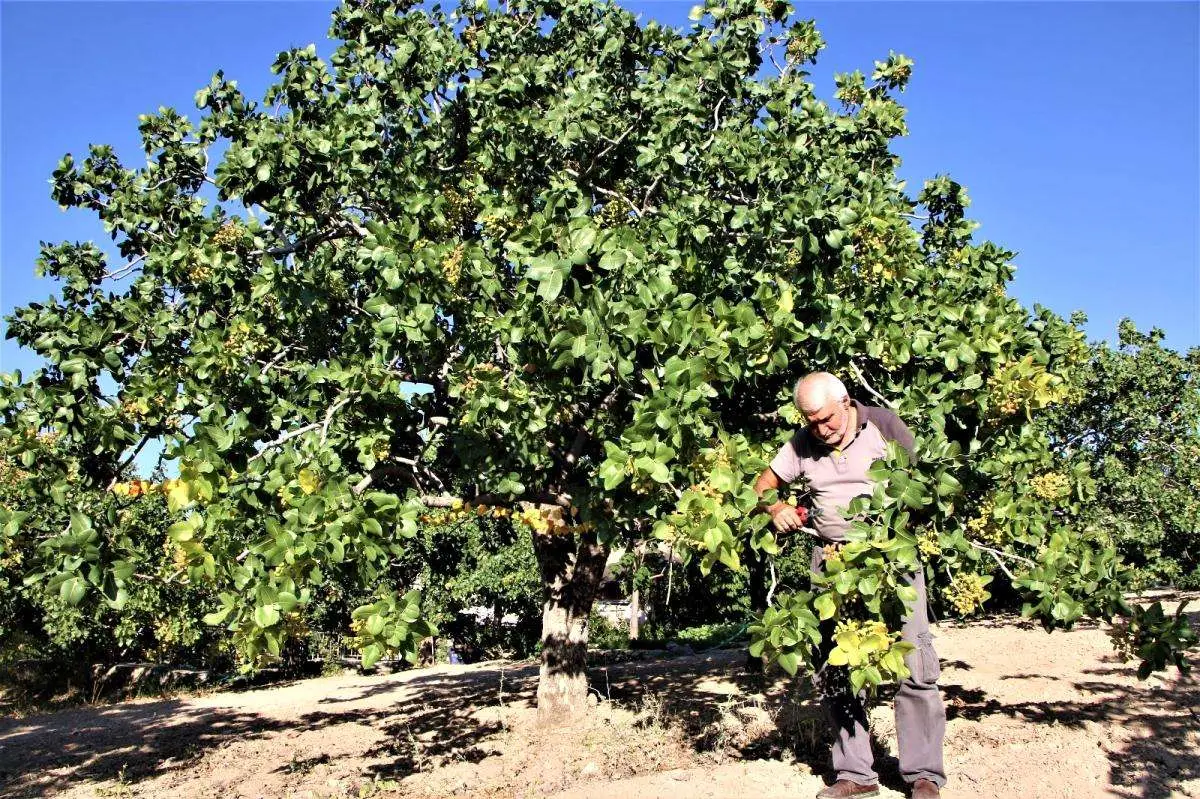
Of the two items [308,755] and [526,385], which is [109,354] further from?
[308,755]

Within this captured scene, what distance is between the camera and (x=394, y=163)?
5.68m

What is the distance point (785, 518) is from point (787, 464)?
0.41m

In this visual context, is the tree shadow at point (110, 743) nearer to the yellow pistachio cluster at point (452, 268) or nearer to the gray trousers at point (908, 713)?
the yellow pistachio cluster at point (452, 268)

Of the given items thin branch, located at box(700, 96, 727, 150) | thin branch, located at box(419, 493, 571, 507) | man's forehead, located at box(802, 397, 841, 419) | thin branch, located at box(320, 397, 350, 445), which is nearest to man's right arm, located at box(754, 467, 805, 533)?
man's forehead, located at box(802, 397, 841, 419)

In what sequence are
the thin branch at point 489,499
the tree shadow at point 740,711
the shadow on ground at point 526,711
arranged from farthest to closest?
the thin branch at point 489,499, the shadow on ground at point 526,711, the tree shadow at point 740,711

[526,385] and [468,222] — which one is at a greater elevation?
[468,222]

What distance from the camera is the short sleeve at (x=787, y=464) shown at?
3.56 meters

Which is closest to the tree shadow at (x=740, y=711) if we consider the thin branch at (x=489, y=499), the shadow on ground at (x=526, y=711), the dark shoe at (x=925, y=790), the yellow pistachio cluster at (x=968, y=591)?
the shadow on ground at (x=526, y=711)

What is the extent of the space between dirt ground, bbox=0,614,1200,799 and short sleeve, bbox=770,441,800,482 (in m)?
1.37

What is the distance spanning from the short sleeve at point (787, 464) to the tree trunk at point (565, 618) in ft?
10.5

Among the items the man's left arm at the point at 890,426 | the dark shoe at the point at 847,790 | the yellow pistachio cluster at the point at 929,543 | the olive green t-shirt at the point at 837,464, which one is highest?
the man's left arm at the point at 890,426

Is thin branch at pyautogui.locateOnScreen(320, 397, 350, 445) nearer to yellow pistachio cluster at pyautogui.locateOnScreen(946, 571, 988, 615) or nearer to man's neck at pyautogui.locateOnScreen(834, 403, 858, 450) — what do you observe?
man's neck at pyautogui.locateOnScreen(834, 403, 858, 450)

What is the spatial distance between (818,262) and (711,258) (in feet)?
2.53

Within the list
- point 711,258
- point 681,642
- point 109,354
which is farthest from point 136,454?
point 681,642
